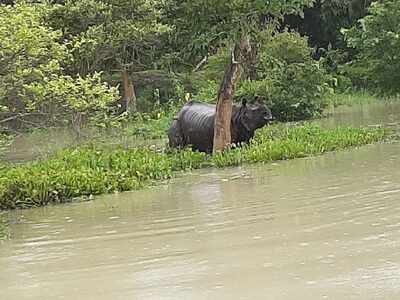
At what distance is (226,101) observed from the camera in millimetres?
15266

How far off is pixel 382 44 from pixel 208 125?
6.91m

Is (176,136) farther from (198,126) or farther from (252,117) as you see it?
(252,117)

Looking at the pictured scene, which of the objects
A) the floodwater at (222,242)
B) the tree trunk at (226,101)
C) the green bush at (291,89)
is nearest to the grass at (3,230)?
the floodwater at (222,242)

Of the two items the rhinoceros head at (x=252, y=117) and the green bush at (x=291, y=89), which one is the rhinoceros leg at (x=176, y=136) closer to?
the rhinoceros head at (x=252, y=117)

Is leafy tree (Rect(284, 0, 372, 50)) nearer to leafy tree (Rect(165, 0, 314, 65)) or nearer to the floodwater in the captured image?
leafy tree (Rect(165, 0, 314, 65))

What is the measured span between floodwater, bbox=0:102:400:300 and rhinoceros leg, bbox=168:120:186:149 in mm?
4757

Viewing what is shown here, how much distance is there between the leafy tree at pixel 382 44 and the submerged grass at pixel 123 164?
4.42m

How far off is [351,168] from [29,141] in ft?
36.3

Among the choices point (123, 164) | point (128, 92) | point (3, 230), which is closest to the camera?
point (3, 230)

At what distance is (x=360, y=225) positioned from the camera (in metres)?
7.54

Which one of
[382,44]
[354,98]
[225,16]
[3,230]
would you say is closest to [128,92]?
[354,98]

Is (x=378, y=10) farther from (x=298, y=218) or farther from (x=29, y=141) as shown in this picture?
(x=298, y=218)

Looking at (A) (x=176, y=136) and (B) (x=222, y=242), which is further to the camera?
(A) (x=176, y=136)

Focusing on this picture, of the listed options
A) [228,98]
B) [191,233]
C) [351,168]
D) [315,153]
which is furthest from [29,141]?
[191,233]
